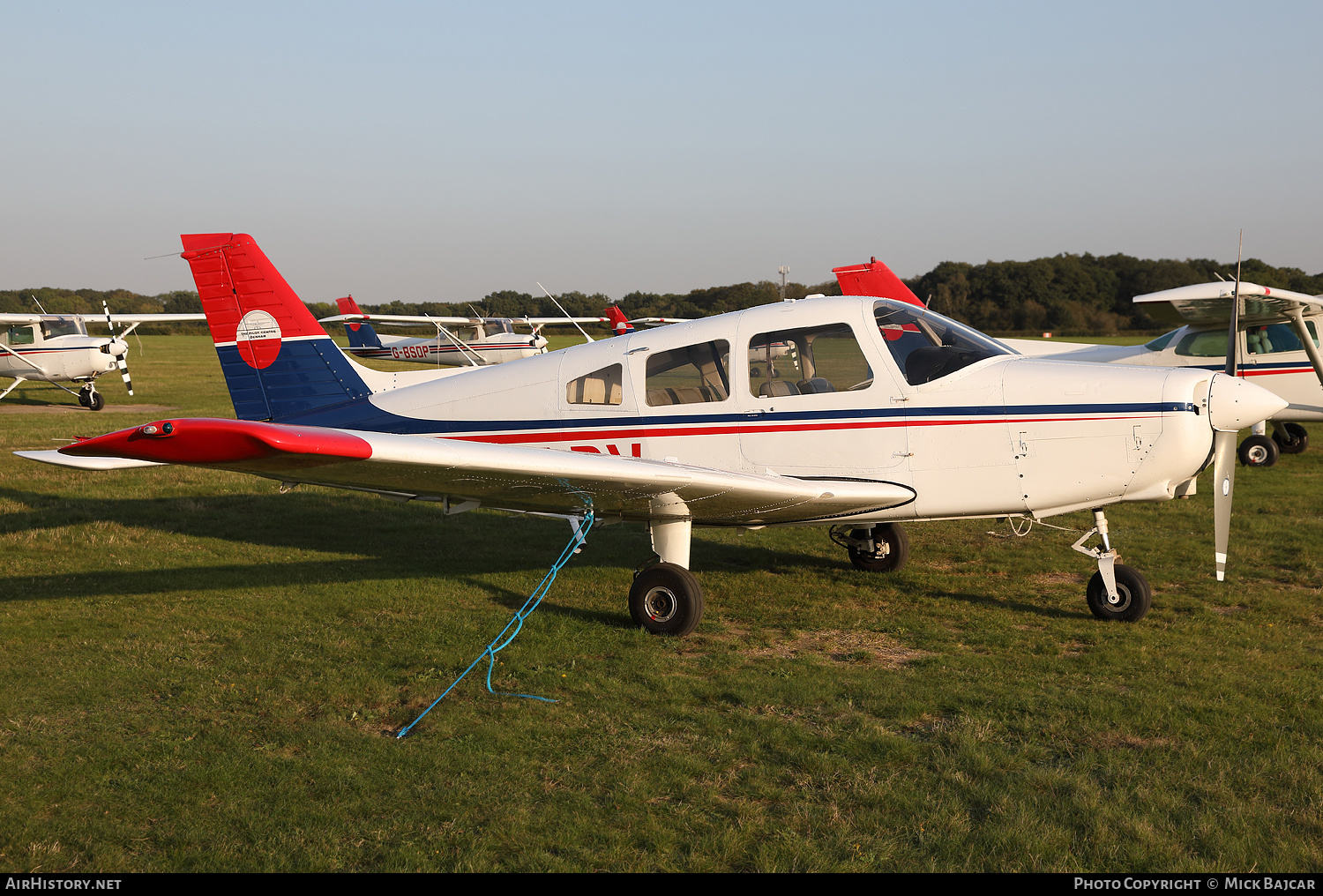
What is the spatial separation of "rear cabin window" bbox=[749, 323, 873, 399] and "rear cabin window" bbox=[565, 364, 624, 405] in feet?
3.28

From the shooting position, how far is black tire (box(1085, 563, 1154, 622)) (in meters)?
5.99

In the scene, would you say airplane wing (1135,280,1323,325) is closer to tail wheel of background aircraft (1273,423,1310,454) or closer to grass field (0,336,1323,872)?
tail wheel of background aircraft (1273,423,1310,454)

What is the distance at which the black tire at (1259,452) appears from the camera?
13.4m

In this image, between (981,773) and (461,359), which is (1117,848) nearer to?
(981,773)

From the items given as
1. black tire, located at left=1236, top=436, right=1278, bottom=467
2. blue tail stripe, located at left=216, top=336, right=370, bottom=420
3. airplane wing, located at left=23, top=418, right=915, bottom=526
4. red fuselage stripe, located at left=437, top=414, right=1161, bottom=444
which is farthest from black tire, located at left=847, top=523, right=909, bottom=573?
black tire, located at left=1236, top=436, right=1278, bottom=467

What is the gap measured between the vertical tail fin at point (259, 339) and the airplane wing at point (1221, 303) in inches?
363

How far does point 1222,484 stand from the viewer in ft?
18.7

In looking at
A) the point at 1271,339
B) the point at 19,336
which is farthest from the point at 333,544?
the point at 19,336

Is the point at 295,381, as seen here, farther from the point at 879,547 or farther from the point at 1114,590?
the point at 1114,590

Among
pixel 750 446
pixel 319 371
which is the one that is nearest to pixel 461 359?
pixel 319 371

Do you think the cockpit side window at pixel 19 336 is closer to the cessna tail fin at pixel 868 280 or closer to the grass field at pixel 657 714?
the grass field at pixel 657 714

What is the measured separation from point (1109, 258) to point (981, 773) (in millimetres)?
90597

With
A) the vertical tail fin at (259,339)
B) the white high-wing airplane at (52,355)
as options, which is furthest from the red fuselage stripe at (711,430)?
the white high-wing airplane at (52,355)
